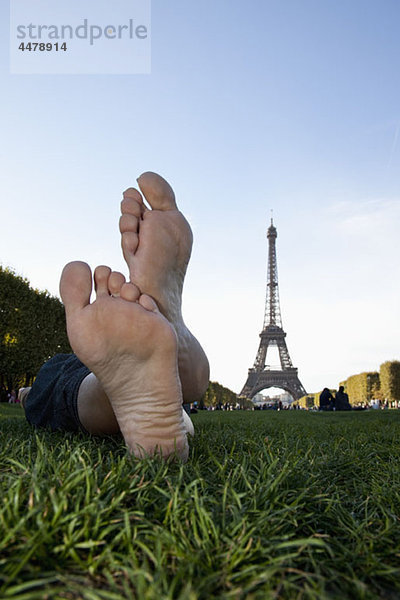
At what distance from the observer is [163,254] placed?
5.67ft

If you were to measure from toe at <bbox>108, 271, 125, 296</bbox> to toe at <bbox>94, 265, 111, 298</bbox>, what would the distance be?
0.05 ft

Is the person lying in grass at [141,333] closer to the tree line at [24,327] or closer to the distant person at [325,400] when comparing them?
the distant person at [325,400]

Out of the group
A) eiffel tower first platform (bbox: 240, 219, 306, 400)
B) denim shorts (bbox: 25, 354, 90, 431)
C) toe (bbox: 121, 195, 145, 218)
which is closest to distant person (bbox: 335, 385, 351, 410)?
denim shorts (bbox: 25, 354, 90, 431)

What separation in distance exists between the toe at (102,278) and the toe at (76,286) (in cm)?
3

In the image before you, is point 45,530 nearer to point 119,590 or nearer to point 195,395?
point 119,590

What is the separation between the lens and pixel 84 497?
0.93m

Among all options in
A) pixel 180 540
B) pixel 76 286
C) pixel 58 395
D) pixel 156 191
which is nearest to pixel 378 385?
pixel 58 395

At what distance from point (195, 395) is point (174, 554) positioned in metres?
1.01

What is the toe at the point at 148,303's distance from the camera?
1.46m

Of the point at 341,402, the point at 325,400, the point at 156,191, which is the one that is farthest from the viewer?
the point at 325,400

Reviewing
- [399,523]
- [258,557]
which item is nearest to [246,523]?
[258,557]

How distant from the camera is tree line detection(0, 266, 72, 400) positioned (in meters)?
15.1

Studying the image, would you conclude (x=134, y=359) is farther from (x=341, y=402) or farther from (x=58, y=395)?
(x=341, y=402)

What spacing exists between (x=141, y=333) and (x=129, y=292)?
0.58ft
